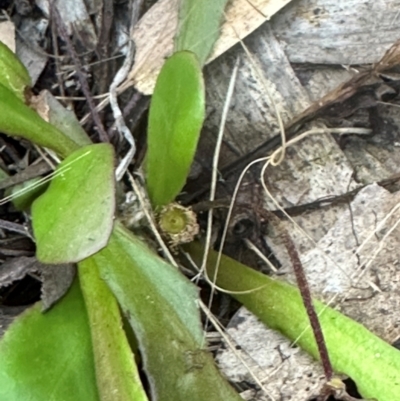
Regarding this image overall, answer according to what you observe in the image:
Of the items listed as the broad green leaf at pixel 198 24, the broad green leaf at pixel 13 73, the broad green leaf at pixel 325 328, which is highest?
the broad green leaf at pixel 13 73

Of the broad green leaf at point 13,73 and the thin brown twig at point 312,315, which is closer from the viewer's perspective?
the thin brown twig at point 312,315

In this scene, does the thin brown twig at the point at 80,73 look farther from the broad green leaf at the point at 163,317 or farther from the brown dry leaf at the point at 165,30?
the broad green leaf at the point at 163,317

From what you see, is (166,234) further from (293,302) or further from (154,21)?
(154,21)

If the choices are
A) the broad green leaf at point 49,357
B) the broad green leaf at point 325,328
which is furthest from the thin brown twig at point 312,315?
the broad green leaf at point 49,357

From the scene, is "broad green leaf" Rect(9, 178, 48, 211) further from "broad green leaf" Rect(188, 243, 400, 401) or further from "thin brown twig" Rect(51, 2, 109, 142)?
"broad green leaf" Rect(188, 243, 400, 401)

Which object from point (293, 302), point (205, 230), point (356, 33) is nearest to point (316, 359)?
point (293, 302)

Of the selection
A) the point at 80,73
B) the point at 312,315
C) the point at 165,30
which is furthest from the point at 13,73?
the point at 312,315
